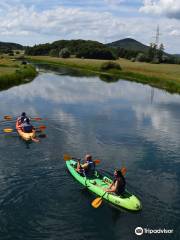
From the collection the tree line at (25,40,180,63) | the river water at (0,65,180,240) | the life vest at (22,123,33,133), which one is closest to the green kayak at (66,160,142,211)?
the river water at (0,65,180,240)

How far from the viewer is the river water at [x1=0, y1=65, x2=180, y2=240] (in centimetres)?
1794

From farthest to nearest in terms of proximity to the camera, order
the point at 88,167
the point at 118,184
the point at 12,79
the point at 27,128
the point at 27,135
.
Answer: the point at 12,79 → the point at 27,128 → the point at 27,135 → the point at 88,167 → the point at 118,184

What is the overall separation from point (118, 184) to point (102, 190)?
135 cm

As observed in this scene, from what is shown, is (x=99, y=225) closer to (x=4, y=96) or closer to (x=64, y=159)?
(x=64, y=159)

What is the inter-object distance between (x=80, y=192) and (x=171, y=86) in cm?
5308

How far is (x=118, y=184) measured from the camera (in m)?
20.0

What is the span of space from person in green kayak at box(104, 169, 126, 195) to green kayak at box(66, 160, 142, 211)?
0.22m

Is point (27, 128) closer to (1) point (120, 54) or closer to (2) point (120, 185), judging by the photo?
(2) point (120, 185)

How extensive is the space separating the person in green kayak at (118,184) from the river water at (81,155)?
2.86 feet

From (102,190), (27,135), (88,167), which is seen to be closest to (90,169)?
(88,167)

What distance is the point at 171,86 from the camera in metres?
71.1

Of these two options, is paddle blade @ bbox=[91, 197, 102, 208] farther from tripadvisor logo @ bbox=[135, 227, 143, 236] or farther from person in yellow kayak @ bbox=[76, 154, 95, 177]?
person in yellow kayak @ bbox=[76, 154, 95, 177]

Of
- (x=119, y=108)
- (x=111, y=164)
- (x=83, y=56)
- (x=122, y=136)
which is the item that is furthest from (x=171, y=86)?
(x=83, y=56)

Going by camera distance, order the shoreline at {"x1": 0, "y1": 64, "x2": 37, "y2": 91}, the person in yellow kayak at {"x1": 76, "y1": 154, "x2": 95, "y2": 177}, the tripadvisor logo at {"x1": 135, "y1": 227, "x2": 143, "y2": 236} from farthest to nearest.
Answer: the shoreline at {"x1": 0, "y1": 64, "x2": 37, "y2": 91}, the person in yellow kayak at {"x1": 76, "y1": 154, "x2": 95, "y2": 177}, the tripadvisor logo at {"x1": 135, "y1": 227, "x2": 143, "y2": 236}
